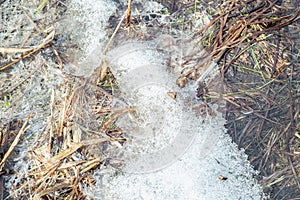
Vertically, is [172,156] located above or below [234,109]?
below

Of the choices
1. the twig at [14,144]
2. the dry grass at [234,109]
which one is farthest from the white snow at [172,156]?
the twig at [14,144]

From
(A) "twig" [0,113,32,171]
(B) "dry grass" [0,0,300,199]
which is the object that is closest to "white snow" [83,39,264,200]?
(B) "dry grass" [0,0,300,199]

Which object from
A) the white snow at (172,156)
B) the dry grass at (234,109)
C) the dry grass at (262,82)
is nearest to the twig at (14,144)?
the dry grass at (234,109)

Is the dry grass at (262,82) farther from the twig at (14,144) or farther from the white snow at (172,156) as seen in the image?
the twig at (14,144)

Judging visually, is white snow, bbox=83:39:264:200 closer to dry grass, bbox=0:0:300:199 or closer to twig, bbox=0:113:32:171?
dry grass, bbox=0:0:300:199

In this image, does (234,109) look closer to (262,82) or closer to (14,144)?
(262,82)

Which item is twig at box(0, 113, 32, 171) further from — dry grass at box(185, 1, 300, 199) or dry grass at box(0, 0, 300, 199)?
dry grass at box(185, 1, 300, 199)

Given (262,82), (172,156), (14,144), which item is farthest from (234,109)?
(14,144)

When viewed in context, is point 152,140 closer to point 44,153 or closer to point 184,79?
point 184,79

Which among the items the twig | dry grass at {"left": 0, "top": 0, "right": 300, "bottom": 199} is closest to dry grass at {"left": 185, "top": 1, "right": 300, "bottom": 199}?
dry grass at {"left": 0, "top": 0, "right": 300, "bottom": 199}

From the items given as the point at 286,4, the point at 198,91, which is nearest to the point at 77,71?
the point at 198,91

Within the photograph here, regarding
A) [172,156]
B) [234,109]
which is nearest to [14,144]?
[172,156]
